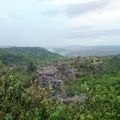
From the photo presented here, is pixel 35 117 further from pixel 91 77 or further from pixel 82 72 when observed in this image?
pixel 82 72

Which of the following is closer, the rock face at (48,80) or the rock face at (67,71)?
the rock face at (48,80)

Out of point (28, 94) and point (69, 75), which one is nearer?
point (28, 94)

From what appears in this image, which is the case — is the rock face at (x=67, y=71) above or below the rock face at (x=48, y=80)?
below

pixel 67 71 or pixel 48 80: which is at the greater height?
pixel 48 80

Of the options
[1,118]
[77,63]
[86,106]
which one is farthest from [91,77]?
[1,118]

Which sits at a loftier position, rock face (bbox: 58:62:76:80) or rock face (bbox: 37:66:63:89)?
rock face (bbox: 37:66:63:89)

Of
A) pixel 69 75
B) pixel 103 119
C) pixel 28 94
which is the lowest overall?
pixel 69 75

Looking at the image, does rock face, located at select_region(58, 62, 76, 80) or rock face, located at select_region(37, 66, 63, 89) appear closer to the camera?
rock face, located at select_region(37, 66, 63, 89)

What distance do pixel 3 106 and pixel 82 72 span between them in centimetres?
13166

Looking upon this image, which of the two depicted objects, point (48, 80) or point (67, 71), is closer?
point (48, 80)

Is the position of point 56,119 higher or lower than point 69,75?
higher

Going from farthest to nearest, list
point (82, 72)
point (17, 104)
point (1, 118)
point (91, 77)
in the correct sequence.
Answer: point (82, 72)
point (91, 77)
point (17, 104)
point (1, 118)

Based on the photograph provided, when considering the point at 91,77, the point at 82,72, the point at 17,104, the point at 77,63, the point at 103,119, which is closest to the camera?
the point at 17,104

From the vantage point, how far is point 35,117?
31.8 m
